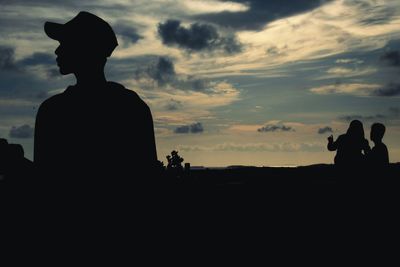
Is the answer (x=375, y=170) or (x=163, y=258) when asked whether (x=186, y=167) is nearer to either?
(x=375, y=170)

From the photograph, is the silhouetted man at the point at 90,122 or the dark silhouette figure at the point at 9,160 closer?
the silhouetted man at the point at 90,122

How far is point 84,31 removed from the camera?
3238mm

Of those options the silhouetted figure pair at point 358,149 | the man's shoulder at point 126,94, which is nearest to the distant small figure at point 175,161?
the silhouetted figure pair at point 358,149

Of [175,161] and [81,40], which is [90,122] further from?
[175,161]

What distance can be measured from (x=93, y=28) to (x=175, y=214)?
1107 millimetres

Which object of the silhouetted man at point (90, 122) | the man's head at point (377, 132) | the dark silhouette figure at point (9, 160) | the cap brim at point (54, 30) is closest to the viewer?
the silhouetted man at point (90, 122)

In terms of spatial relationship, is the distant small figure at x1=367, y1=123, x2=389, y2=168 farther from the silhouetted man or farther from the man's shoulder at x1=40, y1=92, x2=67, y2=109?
the man's shoulder at x1=40, y1=92, x2=67, y2=109

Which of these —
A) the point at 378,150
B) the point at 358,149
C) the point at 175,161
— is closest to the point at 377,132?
the point at 378,150

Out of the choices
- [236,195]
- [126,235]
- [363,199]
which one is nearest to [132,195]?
[126,235]

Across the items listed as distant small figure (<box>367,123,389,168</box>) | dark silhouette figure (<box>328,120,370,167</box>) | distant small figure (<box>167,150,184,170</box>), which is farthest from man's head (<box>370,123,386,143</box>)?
distant small figure (<box>167,150,184,170</box>)

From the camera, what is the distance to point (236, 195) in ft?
34.6

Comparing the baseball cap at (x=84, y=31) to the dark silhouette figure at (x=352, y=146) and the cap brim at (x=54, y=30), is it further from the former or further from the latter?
the dark silhouette figure at (x=352, y=146)

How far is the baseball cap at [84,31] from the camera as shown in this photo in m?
3.24

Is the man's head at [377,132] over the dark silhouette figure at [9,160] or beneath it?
over
